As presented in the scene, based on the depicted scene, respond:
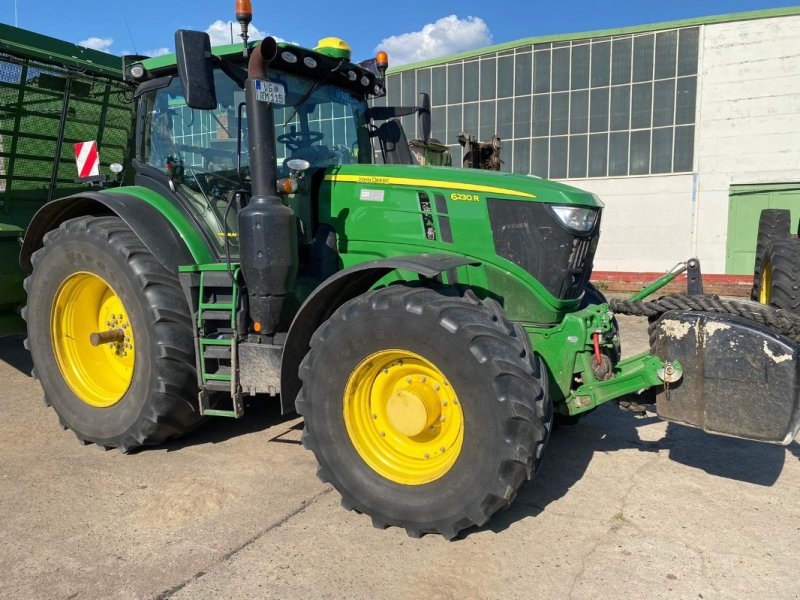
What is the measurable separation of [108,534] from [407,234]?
7.17ft

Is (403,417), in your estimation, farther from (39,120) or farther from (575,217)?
(39,120)

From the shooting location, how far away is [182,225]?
407cm

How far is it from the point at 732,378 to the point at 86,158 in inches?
217

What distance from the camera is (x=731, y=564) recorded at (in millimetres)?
2850

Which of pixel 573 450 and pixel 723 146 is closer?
pixel 573 450

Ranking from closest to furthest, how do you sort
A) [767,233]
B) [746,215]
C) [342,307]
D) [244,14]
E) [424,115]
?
[342,307]
[244,14]
[424,115]
[767,233]
[746,215]

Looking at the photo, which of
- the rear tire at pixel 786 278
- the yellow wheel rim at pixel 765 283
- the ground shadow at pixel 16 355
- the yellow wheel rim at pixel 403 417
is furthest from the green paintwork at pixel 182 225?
the yellow wheel rim at pixel 765 283

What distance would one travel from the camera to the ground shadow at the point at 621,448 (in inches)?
139

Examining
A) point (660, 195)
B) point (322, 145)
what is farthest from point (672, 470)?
point (660, 195)

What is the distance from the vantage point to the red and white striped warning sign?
5758mm

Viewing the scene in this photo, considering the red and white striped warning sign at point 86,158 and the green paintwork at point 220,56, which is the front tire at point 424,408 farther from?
the red and white striped warning sign at point 86,158

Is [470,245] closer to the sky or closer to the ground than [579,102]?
closer to the ground

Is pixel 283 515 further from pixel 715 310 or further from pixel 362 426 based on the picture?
pixel 715 310

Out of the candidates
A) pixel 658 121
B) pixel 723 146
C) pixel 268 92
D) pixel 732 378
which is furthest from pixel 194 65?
pixel 723 146
